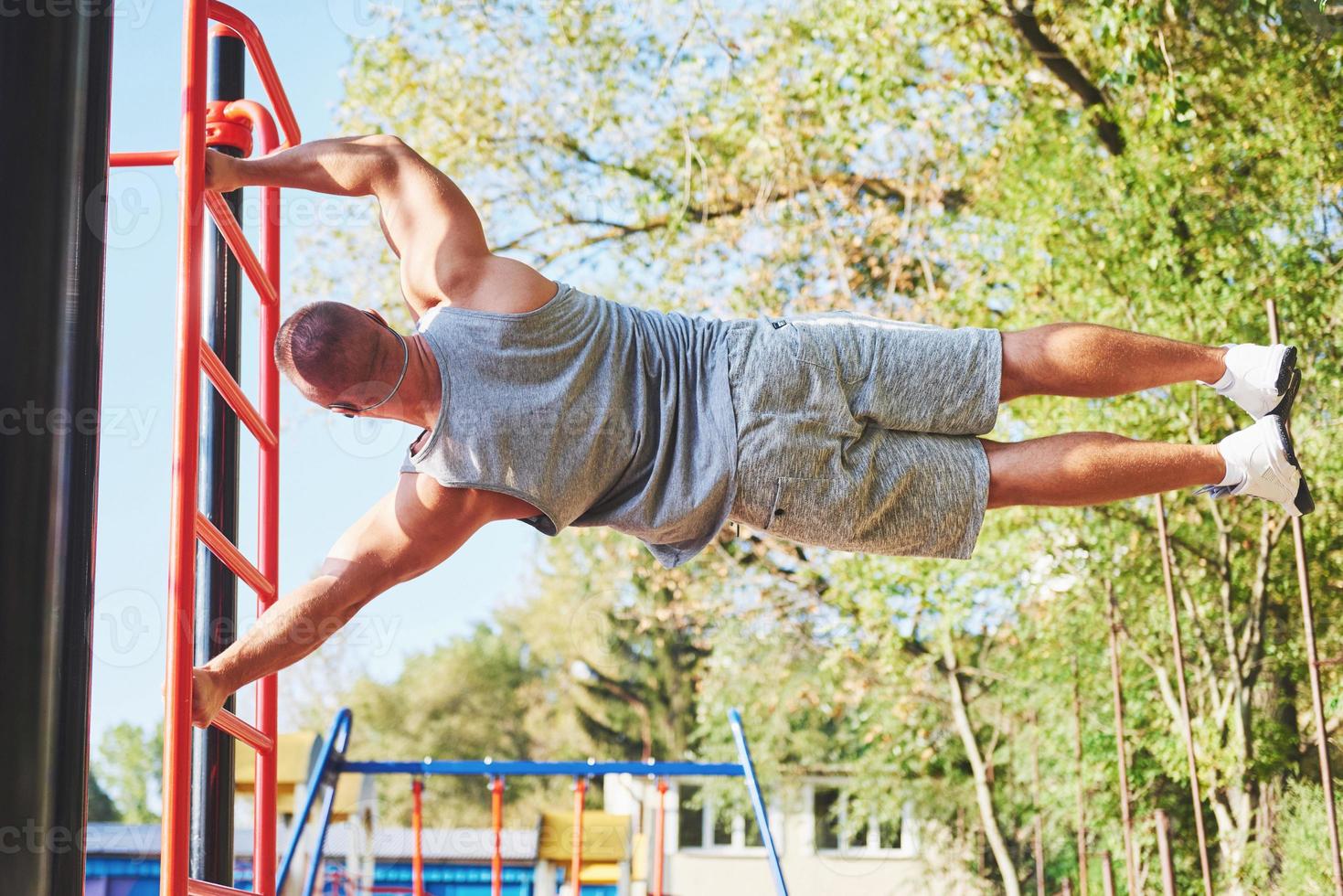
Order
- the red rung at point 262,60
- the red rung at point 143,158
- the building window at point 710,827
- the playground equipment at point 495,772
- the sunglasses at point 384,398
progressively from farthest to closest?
the building window at point 710,827, the playground equipment at point 495,772, the red rung at point 262,60, the red rung at point 143,158, the sunglasses at point 384,398

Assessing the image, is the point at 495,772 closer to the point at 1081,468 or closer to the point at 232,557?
the point at 232,557

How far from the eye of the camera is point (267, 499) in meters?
2.73

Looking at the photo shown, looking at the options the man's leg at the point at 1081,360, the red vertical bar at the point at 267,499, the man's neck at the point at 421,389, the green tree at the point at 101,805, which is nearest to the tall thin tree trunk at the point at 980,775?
the man's leg at the point at 1081,360

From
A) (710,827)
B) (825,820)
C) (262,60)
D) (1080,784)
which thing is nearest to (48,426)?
(262,60)

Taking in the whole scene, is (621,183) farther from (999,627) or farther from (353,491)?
(353,491)

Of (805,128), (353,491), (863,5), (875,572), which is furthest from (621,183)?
(353,491)

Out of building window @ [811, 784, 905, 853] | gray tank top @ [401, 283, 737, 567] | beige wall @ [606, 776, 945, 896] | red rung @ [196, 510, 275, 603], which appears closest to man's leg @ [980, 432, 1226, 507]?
gray tank top @ [401, 283, 737, 567]

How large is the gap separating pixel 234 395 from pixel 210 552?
1.45 ft

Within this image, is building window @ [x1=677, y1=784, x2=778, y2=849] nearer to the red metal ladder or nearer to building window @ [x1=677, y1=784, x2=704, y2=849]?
building window @ [x1=677, y1=784, x2=704, y2=849]

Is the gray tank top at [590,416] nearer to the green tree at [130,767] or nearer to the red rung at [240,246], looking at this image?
the red rung at [240,246]

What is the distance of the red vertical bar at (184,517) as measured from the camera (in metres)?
1.73

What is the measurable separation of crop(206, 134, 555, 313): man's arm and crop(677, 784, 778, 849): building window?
473 inches

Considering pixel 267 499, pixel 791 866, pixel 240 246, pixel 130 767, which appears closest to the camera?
pixel 240 246

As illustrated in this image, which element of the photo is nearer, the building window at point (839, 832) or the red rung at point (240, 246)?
the red rung at point (240, 246)
